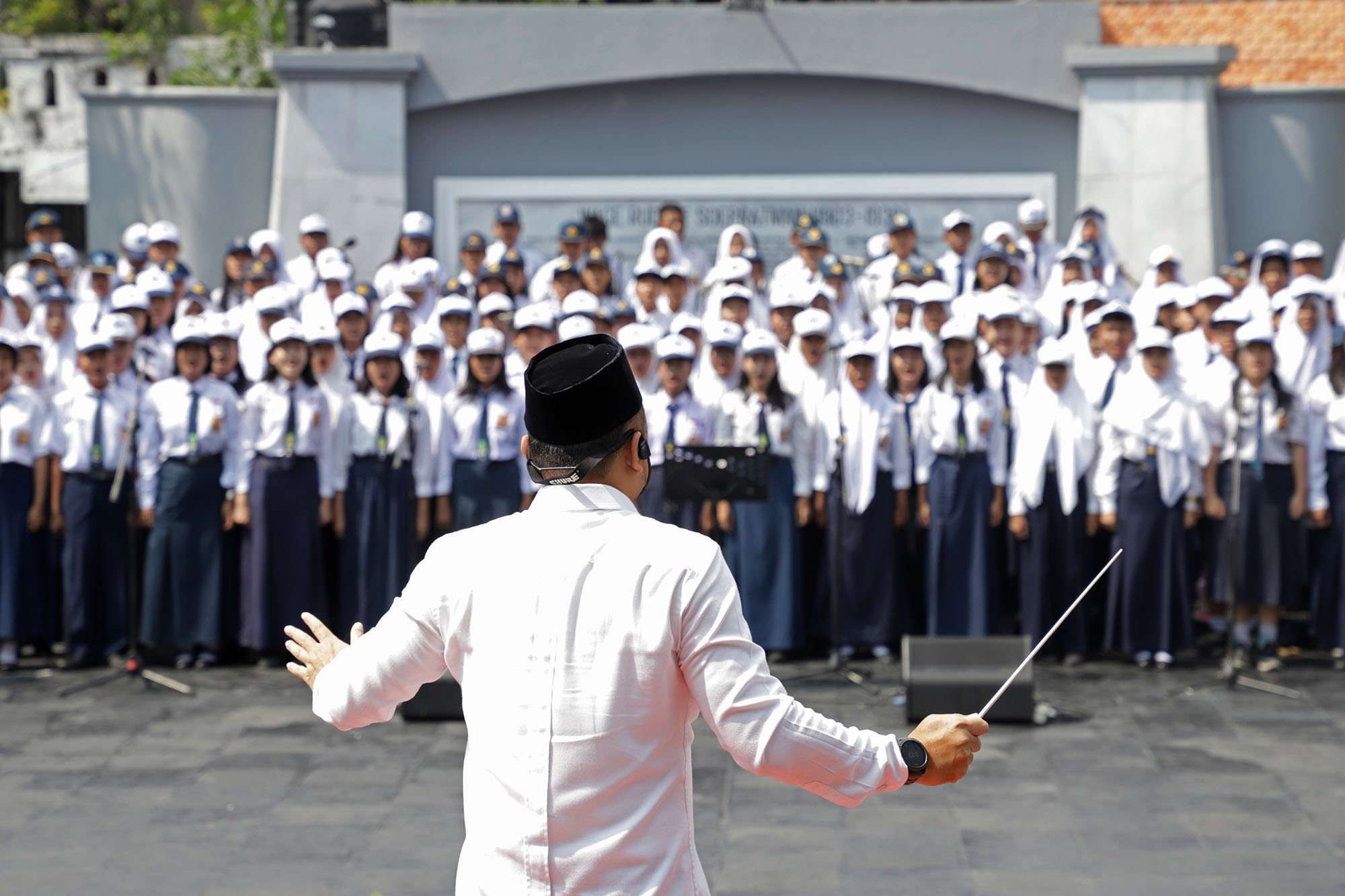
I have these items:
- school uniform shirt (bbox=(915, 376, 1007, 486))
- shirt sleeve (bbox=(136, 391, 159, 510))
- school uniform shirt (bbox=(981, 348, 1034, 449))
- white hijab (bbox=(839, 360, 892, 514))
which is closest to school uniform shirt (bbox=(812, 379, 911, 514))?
white hijab (bbox=(839, 360, 892, 514))

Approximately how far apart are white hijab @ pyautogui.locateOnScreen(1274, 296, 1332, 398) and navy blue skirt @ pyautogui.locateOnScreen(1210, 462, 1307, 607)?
1.91 ft

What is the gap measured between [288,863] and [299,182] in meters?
9.72

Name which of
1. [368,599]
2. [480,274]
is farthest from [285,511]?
[480,274]

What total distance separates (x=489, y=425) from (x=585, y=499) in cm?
785

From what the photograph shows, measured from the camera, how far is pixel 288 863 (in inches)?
272

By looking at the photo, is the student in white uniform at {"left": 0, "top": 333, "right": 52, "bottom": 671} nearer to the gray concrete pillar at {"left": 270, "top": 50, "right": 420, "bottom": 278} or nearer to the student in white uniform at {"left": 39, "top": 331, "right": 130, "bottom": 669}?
the student in white uniform at {"left": 39, "top": 331, "right": 130, "bottom": 669}

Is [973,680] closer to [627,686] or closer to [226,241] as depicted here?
[627,686]

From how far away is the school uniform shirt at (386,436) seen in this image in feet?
36.4

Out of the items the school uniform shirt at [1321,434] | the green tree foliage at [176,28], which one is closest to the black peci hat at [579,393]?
the school uniform shirt at [1321,434]

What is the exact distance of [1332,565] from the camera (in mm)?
10977

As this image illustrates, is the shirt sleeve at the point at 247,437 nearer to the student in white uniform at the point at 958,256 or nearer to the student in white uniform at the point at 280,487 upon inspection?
the student in white uniform at the point at 280,487

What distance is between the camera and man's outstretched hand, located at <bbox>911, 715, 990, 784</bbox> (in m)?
3.33

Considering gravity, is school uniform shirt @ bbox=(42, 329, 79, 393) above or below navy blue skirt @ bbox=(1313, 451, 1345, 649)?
above

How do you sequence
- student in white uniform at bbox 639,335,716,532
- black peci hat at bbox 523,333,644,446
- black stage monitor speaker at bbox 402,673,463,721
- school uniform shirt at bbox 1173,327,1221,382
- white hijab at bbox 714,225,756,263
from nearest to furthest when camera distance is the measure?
black peci hat at bbox 523,333,644,446
black stage monitor speaker at bbox 402,673,463,721
student in white uniform at bbox 639,335,716,532
school uniform shirt at bbox 1173,327,1221,382
white hijab at bbox 714,225,756,263
